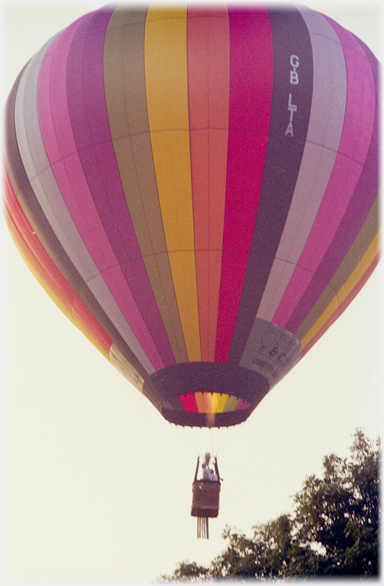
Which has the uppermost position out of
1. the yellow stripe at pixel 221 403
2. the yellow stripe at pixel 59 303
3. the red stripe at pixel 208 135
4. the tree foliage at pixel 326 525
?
the red stripe at pixel 208 135

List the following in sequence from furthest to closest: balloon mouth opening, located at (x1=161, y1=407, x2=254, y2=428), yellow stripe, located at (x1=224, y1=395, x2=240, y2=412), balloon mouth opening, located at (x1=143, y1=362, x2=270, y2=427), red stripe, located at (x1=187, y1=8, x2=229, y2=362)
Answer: balloon mouth opening, located at (x1=161, y1=407, x2=254, y2=428) → yellow stripe, located at (x1=224, y1=395, x2=240, y2=412) → balloon mouth opening, located at (x1=143, y1=362, x2=270, y2=427) → red stripe, located at (x1=187, y1=8, x2=229, y2=362)

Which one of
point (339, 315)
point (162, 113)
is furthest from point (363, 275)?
point (162, 113)

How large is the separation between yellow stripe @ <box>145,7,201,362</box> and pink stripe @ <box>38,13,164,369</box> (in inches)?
34.3

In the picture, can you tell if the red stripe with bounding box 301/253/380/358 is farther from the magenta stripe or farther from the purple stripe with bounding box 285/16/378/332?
the magenta stripe

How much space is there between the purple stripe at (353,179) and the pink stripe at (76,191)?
2596mm

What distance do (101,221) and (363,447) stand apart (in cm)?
602

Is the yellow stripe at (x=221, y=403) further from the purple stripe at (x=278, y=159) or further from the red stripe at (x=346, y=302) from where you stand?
the red stripe at (x=346, y=302)

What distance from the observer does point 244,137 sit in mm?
17953

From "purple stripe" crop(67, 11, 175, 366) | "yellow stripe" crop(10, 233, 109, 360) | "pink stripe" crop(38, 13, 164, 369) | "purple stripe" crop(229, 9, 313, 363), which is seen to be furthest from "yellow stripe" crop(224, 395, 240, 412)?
"yellow stripe" crop(10, 233, 109, 360)

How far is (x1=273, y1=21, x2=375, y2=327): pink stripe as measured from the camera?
1853 centimetres

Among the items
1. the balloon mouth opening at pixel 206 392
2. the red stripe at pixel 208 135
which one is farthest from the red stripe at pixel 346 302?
the red stripe at pixel 208 135

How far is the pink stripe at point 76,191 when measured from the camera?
18.5 metres

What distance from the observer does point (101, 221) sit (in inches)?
728

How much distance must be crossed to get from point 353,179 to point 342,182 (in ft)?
0.75
